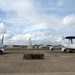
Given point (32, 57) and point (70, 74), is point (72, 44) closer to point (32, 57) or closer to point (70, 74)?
point (32, 57)

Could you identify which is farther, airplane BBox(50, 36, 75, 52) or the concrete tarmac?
airplane BBox(50, 36, 75, 52)

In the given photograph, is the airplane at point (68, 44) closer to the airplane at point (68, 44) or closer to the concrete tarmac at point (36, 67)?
the airplane at point (68, 44)

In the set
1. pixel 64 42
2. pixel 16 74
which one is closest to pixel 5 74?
pixel 16 74

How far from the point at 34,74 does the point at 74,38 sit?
47543 millimetres

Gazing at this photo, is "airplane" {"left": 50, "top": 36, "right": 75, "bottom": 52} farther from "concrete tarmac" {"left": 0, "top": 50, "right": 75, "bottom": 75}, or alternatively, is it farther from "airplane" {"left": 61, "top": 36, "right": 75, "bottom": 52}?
"concrete tarmac" {"left": 0, "top": 50, "right": 75, "bottom": 75}

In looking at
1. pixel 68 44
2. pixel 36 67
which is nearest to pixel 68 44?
pixel 68 44

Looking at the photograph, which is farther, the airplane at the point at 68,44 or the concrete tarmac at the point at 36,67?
the airplane at the point at 68,44

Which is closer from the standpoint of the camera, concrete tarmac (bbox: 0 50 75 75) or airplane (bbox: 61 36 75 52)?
concrete tarmac (bbox: 0 50 75 75)

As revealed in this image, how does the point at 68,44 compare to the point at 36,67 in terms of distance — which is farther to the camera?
the point at 68,44

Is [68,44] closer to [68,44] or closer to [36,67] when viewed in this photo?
[68,44]

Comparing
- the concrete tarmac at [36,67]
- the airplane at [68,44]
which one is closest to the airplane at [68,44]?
the airplane at [68,44]

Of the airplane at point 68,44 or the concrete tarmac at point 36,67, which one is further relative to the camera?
the airplane at point 68,44

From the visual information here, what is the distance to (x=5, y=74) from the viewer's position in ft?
48.1

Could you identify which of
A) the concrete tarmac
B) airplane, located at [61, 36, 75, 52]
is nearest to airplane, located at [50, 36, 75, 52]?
airplane, located at [61, 36, 75, 52]
